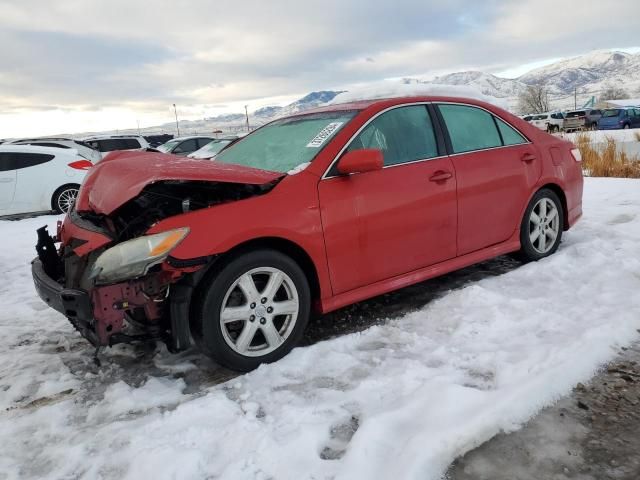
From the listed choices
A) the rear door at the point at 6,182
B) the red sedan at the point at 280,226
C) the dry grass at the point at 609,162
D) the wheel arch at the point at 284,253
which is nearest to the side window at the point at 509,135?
the red sedan at the point at 280,226

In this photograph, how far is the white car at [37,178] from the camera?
9477mm

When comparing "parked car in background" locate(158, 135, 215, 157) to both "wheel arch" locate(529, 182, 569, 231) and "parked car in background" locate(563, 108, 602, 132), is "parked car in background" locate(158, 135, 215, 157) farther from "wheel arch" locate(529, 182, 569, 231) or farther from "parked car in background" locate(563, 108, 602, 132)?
"parked car in background" locate(563, 108, 602, 132)

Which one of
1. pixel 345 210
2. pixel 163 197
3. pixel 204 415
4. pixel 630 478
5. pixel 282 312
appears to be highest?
pixel 163 197

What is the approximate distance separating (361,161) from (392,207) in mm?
450

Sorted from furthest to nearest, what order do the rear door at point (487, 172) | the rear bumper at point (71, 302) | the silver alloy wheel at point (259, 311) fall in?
the rear door at point (487, 172) → the silver alloy wheel at point (259, 311) → the rear bumper at point (71, 302)

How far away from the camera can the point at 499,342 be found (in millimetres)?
3020

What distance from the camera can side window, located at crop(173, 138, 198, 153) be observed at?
53.4 ft

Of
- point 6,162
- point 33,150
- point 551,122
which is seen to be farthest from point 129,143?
point 551,122

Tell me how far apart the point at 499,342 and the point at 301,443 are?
143cm

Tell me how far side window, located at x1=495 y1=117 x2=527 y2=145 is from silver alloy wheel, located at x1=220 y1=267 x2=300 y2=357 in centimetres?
246

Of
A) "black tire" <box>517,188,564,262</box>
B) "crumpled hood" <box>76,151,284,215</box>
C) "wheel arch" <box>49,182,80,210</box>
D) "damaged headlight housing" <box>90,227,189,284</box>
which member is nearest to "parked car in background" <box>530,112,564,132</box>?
"wheel arch" <box>49,182,80,210</box>

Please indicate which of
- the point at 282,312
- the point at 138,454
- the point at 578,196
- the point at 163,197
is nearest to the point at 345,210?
the point at 282,312

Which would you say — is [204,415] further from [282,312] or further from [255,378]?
[282,312]

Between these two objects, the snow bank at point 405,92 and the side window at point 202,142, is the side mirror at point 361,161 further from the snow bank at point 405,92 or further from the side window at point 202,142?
the side window at point 202,142
